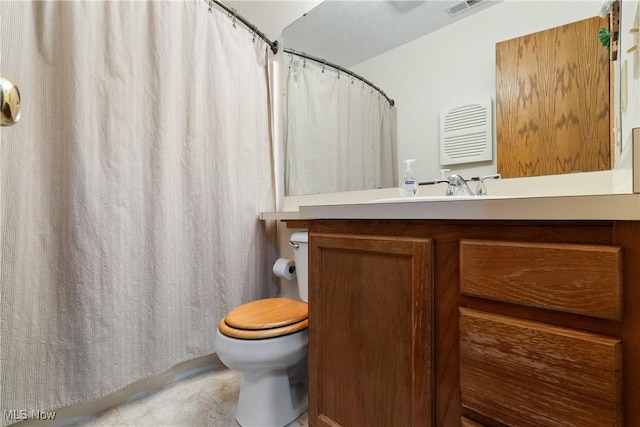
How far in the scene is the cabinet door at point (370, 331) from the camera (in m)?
0.63

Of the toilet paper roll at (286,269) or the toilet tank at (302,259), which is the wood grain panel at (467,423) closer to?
the toilet tank at (302,259)

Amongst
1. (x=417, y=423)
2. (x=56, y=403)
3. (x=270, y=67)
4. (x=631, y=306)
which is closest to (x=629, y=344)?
(x=631, y=306)

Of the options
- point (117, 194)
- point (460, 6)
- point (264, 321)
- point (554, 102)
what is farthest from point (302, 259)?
point (460, 6)

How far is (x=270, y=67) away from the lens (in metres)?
1.77

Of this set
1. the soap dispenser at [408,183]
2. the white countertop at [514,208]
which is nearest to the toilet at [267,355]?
the white countertop at [514,208]

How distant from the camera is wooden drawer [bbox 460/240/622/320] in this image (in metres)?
0.43

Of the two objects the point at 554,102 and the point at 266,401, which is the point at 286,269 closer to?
the point at 266,401

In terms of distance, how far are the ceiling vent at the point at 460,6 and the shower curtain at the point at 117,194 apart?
103 centimetres

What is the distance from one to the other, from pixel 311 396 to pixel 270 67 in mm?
1739

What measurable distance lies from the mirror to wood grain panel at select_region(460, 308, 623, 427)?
2.32ft

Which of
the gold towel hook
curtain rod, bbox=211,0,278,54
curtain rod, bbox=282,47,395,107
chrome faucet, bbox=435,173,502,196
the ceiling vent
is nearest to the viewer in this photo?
the gold towel hook

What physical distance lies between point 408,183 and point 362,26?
0.80 m

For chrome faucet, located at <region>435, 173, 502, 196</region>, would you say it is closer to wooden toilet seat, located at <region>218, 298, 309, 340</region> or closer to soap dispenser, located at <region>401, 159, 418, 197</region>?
soap dispenser, located at <region>401, 159, 418, 197</region>

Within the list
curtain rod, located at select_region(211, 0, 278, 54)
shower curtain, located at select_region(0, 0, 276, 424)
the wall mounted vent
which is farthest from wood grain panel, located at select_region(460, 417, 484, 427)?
curtain rod, located at select_region(211, 0, 278, 54)
